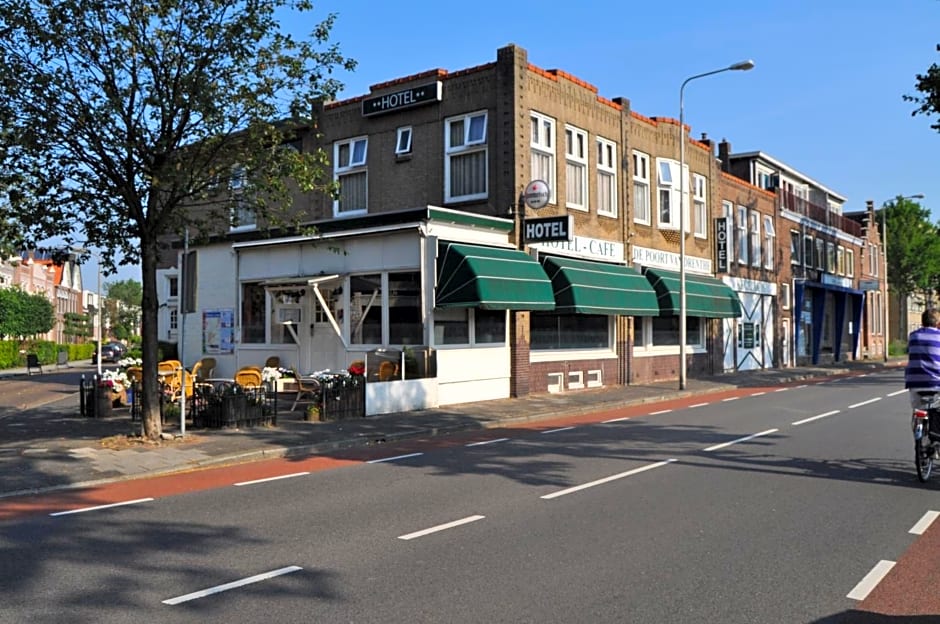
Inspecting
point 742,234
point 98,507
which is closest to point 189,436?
point 98,507

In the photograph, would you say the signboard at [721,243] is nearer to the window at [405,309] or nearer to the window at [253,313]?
the window at [405,309]

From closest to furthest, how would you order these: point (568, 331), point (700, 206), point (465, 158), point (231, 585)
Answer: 1. point (231, 585)
2. point (465, 158)
3. point (568, 331)
4. point (700, 206)

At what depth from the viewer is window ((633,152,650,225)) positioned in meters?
26.8

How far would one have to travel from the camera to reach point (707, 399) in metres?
22.8

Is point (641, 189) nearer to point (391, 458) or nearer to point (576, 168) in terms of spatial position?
point (576, 168)

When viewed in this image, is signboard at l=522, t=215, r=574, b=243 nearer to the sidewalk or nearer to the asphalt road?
the sidewalk

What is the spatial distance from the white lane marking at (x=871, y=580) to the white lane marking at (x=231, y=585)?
4079 mm

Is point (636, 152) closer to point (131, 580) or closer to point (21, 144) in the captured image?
point (21, 144)

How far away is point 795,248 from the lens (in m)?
42.4

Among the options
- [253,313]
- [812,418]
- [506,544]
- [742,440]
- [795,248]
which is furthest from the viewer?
[795,248]

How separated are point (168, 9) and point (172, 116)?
159 centimetres

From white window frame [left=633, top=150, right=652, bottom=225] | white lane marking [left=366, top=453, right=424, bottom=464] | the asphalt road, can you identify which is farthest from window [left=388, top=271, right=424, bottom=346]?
white window frame [left=633, top=150, right=652, bottom=225]

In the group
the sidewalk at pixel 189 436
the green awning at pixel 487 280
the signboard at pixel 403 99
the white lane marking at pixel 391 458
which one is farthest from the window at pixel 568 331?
the white lane marking at pixel 391 458

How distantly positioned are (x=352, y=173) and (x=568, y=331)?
26.5ft
